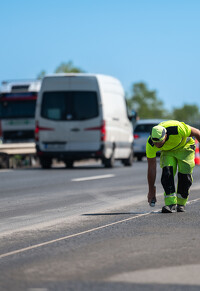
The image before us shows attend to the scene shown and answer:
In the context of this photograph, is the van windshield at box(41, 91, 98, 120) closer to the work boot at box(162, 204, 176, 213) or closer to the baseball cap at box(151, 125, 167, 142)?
the work boot at box(162, 204, 176, 213)

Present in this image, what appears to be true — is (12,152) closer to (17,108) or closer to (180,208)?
(17,108)

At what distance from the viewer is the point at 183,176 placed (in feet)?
38.5

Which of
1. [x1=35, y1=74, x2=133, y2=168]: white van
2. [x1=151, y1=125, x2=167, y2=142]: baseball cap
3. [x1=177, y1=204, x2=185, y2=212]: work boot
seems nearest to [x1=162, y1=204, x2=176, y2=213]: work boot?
[x1=177, y1=204, x2=185, y2=212]: work boot

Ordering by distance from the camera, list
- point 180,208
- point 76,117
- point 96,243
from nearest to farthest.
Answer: point 96,243, point 180,208, point 76,117

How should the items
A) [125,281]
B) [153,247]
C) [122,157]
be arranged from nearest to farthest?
[125,281]
[153,247]
[122,157]

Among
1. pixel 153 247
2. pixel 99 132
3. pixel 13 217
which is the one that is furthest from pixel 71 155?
pixel 153 247

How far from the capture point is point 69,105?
2584cm

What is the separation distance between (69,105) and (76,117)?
437 mm

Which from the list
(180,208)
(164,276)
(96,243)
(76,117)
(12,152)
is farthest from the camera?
(12,152)

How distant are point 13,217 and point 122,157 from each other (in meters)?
16.3

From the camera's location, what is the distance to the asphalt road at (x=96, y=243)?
6371mm

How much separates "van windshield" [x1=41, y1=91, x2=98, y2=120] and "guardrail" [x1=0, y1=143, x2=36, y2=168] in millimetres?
4394

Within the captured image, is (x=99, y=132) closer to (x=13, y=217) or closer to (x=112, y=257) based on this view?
(x=13, y=217)

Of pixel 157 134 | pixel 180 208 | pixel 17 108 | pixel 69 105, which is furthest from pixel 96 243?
pixel 17 108
